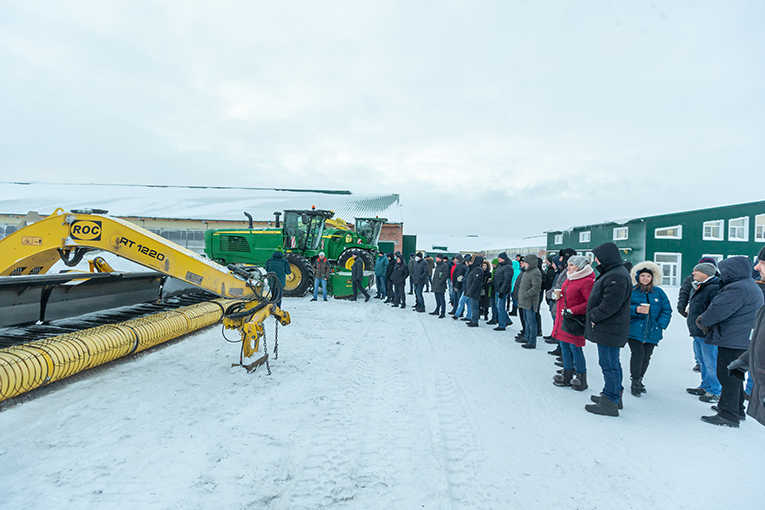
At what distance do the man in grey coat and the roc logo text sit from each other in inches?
238

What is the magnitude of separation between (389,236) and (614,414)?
23.9 metres

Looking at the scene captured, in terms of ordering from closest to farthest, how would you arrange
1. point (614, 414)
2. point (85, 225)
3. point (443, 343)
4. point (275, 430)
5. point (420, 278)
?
point (275, 430) → point (614, 414) → point (85, 225) → point (443, 343) → point (420, 278)

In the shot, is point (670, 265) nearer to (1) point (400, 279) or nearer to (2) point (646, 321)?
(1) point (400, 279)

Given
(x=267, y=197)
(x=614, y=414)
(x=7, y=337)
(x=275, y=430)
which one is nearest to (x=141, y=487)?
(x=275, y=430)

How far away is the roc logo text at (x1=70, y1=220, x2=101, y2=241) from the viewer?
166 inches

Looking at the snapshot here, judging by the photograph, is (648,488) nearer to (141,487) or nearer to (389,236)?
(141,487)

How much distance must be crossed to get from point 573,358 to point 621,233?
22.1 metres

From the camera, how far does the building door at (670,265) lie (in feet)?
67.8

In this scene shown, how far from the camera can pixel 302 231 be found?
1171 cm

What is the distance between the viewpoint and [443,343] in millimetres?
6359

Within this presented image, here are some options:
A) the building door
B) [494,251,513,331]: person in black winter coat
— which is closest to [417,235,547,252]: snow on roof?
the building door

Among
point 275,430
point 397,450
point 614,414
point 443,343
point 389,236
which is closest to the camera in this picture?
point 397,450

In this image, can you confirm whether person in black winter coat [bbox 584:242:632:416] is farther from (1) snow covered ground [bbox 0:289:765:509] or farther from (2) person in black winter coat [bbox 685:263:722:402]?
(2) person in black winter coat [bbox 685:263:722:402]

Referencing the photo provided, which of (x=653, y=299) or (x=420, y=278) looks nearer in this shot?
(x=653, y=299)
